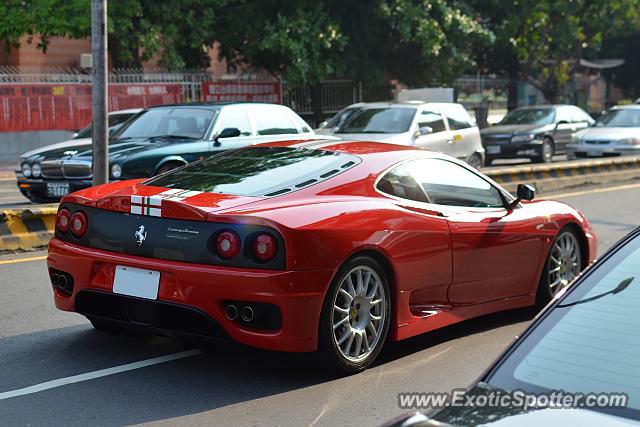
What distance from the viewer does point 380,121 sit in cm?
1791

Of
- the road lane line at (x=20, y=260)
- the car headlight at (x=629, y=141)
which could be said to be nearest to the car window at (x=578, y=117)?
the car headlight at (x=629, y=141)

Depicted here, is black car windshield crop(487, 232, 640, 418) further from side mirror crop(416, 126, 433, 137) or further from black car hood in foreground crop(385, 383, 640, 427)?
side mirror crop(416, 126, 433, 137)

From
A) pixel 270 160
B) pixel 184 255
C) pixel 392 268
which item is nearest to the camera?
pixel 184 255

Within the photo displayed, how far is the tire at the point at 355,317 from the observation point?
217 inches

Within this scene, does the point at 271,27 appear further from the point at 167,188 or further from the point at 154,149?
the point at 167,188

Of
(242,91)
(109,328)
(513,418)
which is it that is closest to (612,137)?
(242,91)

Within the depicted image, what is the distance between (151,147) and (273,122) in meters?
2.40

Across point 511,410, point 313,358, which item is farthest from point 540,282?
point 511,410

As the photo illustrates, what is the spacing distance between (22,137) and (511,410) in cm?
A: 2472

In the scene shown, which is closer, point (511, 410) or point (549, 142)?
point (511, 410)

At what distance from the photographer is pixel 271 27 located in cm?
2766

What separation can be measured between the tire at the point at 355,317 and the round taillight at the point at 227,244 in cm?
56

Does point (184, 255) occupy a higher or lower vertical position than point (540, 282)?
higher

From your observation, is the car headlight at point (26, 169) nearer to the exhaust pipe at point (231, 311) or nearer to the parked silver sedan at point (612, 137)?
the exhaust pipe at point (231, 311)
